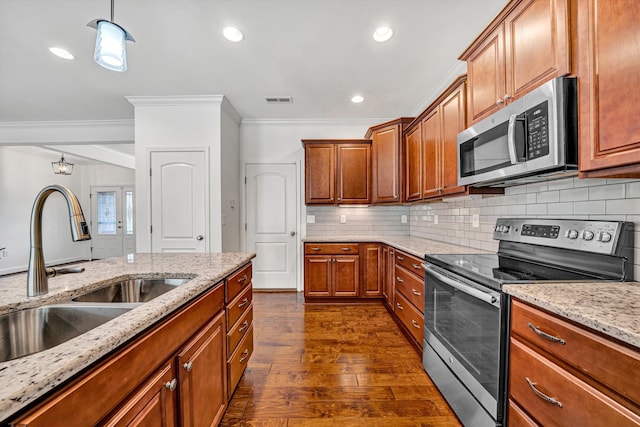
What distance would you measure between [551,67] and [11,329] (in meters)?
2.43

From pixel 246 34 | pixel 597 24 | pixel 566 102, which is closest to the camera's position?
pixel 597 24

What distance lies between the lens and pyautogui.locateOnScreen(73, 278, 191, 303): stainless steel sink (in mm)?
1340

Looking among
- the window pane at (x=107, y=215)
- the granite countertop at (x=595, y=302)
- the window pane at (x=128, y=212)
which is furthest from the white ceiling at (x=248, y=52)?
the window pane at (x=107, y=215)

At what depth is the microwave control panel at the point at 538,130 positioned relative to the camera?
1.24 m

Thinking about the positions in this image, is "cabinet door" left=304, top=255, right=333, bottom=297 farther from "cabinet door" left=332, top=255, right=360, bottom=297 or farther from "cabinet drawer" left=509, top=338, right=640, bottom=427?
"cabinet drawer" left=509, top=338, right=640, bottom=427

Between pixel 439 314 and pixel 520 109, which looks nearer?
pixel 520 109

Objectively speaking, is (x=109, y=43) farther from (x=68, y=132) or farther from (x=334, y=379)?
(x=68, y=132)

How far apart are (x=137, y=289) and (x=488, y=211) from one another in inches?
103

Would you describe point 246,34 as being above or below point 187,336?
above

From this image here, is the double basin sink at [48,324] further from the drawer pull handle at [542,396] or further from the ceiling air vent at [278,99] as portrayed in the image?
the ceiling air vent at [278,99]

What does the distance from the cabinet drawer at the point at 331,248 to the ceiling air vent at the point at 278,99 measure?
74.5 inches

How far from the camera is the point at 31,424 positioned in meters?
0.49

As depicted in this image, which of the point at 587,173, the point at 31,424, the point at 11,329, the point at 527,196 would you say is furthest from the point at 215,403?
the point at 527,196

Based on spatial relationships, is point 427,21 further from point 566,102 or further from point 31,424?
point 31,424
